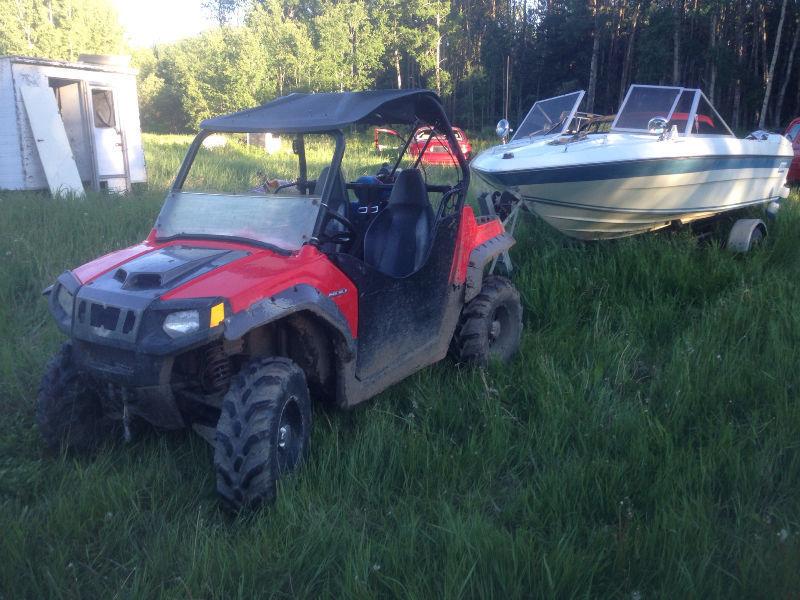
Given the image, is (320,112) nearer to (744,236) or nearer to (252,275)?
(252,275)

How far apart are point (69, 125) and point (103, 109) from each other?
67cm

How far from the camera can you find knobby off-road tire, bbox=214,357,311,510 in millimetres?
3035

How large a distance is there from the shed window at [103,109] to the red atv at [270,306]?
10.0 meters

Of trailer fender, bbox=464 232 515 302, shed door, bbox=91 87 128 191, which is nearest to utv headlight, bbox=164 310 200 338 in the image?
trailer fender, bbox=464 232 515 302

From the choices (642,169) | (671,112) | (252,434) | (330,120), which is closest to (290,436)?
(252,434)

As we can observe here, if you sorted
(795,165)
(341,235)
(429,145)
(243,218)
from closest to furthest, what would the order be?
(243,218) < (341,235) < (429,145) < (795,165)

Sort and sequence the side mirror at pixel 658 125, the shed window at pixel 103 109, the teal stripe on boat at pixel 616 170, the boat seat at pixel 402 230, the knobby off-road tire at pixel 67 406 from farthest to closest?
1. the shed window at pixel 103 109
2. the side mirror at pixel 658 125
3. the teal stripe on boat at pixel 616 170
4. the boat seat at pixel 402 230
5. the knobby off-road tire at pixel 67 406

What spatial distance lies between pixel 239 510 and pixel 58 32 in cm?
4413

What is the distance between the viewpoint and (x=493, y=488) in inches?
136

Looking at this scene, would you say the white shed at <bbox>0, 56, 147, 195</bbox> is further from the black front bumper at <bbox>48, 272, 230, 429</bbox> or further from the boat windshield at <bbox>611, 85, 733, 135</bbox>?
the black front bumper at <bbox>48, 272, 230, 429</bbox>

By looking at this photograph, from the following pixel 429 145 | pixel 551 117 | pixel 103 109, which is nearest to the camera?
pixel 429 145

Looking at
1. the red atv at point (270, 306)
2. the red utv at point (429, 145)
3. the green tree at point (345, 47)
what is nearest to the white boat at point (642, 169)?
the red utv at point (429, 145)

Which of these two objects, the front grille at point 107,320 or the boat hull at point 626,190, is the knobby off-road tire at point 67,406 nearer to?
the front grille at point 107,320

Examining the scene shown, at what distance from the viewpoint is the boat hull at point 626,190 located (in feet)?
21.2
